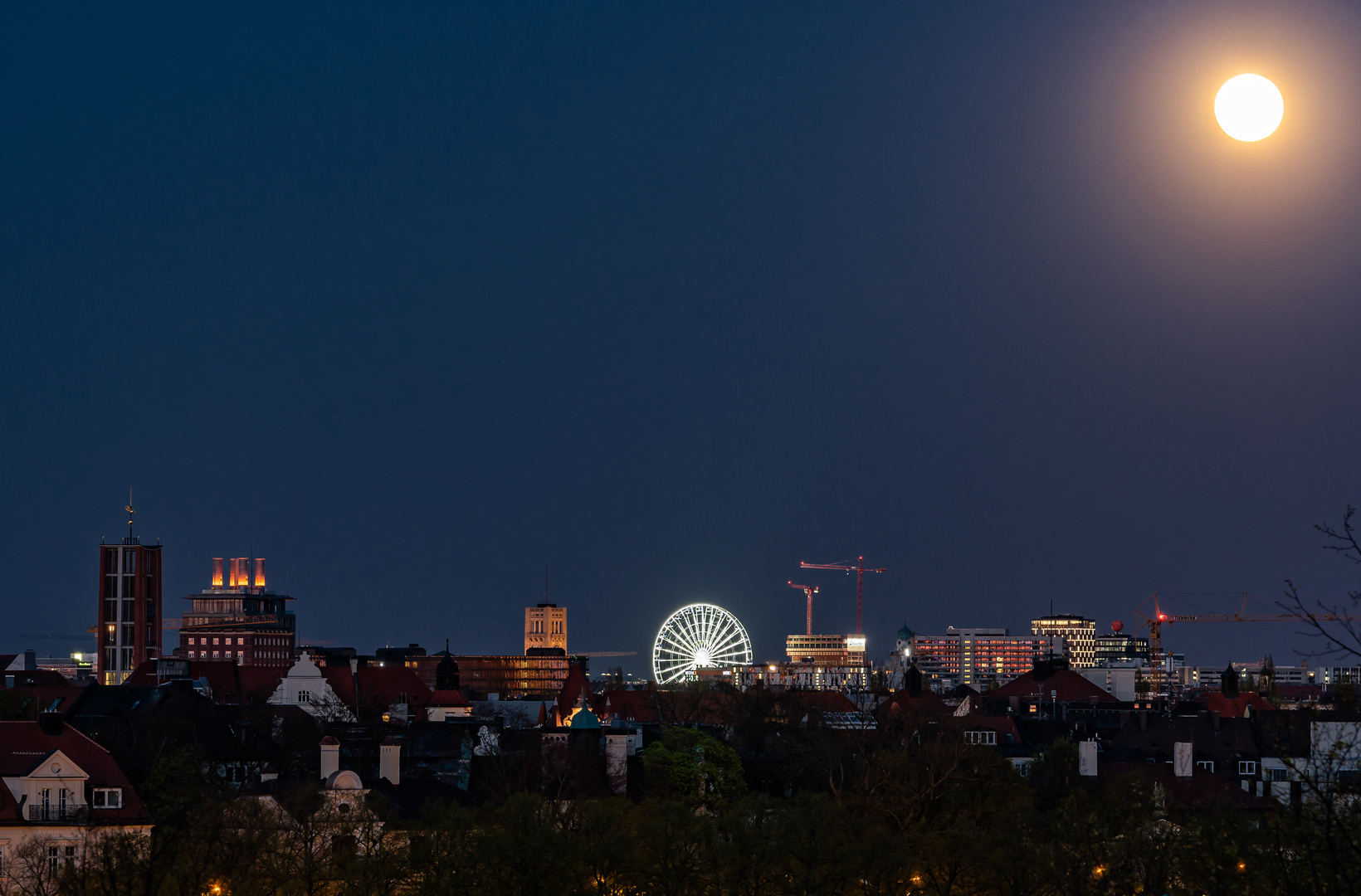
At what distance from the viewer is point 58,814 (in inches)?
2295

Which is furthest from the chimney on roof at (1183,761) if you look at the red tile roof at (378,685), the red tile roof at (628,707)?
the red tile roof at (378,685)

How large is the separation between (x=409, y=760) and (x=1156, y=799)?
3318 cm

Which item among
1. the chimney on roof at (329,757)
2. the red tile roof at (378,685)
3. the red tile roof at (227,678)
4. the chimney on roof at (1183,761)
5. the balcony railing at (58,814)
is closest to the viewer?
the balcony railing at (58,814)

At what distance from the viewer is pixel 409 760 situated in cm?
8019

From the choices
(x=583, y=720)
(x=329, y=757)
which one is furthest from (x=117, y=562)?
(x=329, y=757)

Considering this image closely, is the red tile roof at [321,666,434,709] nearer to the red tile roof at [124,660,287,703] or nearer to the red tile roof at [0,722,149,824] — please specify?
the red tile roof at [124,660,287,703]

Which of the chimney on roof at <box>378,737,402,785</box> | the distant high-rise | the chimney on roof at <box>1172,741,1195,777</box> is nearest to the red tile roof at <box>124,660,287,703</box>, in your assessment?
the distant high-rise

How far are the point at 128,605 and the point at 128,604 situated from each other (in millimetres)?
83

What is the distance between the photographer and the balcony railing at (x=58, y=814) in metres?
57.5

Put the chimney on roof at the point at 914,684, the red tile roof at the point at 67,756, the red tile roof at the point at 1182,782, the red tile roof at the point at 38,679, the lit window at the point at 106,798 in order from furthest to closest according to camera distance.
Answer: the chimney on roof at the point at 914,684 < the red tile roof at the point at 38,679 < the red tile roof at the point at 1182,782 < the lit window at the point at 106,798 < the red tile roof at the point at 67,756

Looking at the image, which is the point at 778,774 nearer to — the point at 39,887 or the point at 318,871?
the point at 318,871

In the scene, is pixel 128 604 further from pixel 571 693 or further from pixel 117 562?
pixel 571 693

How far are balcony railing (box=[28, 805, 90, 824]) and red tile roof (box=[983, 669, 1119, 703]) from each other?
129733mm

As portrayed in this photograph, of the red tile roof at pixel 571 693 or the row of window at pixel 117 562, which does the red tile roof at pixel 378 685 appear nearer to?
the red tile roof at pixel 571 693
